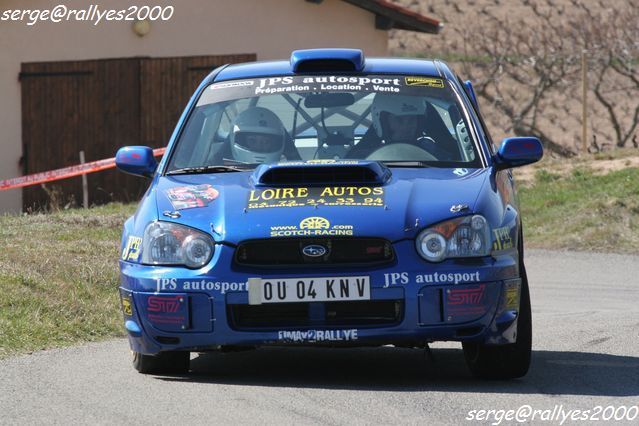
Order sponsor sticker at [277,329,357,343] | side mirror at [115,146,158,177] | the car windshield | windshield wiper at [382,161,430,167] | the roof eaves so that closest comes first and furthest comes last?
sponsor sticker at [277,329,357,343] < windshield wiper at [382,161,430,167] < the car windshield < side mirror at [115,146,158,177] < the roof eaves

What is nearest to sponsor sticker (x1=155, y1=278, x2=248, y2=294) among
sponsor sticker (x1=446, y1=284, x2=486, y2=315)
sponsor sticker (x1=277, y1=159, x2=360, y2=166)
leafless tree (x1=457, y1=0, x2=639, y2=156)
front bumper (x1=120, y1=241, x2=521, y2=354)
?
front bumper (x1=120, y1=241, x2=521, y2=354)

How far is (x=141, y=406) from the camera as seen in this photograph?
649 cm

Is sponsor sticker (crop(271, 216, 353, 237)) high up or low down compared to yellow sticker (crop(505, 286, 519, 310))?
up

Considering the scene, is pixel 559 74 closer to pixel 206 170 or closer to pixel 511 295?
pixel 206 170

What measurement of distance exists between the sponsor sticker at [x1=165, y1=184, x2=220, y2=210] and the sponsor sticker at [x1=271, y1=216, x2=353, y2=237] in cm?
50

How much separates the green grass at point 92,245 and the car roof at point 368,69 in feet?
6.19

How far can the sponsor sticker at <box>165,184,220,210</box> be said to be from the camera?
23.0ft

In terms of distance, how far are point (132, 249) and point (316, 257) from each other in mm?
994

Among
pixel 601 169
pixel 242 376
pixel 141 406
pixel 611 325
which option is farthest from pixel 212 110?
pixel 601 169

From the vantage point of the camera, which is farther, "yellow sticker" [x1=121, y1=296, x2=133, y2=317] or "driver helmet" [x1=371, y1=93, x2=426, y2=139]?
"driver helmet" [x1=371, y1=93, x2=426, y2=139]

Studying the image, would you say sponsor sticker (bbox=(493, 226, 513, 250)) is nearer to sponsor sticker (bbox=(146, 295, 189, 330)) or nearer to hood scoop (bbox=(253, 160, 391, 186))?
hood scoop (bbox=(253, 160, 391, 186))

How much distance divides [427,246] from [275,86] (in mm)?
1940

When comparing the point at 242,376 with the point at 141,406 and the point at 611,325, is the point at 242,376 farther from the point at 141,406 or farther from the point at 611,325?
the point at 611,325

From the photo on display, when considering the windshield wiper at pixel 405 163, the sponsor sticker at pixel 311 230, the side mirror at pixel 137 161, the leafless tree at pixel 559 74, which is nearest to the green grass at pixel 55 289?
the side mirror at pixel 137 161
